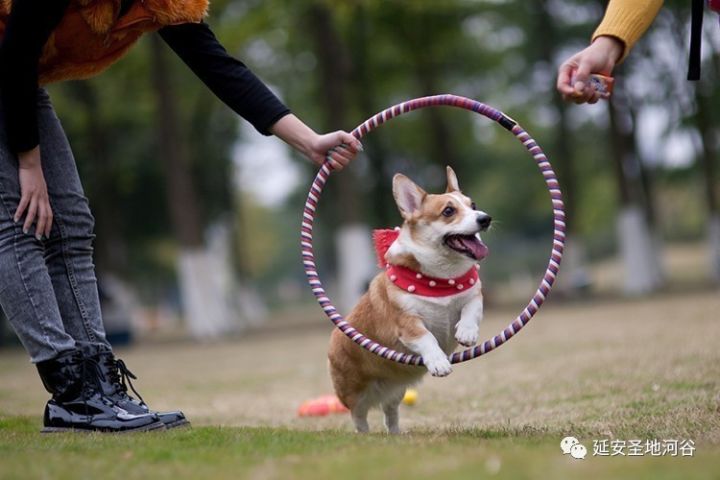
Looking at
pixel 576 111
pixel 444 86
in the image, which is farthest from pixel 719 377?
pixel 576 111

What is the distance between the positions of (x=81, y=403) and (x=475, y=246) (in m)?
2.31

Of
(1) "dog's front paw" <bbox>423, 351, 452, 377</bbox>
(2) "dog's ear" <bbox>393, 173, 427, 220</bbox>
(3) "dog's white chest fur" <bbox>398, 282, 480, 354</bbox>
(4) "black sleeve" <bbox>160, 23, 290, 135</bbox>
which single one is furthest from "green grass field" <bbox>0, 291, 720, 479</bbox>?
(4) "black sleeve" <bbox>160, 23, 290, 135</bbox>

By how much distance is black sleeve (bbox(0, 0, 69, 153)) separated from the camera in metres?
3.82

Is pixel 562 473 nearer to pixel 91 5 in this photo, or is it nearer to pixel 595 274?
pixel 91 5

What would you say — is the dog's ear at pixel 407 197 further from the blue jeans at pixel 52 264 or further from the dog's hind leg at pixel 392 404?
the blue jeans at pixel 52 264

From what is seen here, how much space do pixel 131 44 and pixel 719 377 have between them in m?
4.41

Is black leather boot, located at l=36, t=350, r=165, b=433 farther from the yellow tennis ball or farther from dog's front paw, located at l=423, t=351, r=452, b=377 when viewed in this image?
the yellow tennis ball

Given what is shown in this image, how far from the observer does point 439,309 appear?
16.6ft

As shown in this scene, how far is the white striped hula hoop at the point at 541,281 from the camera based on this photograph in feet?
15.2

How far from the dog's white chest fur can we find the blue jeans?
1.68 m

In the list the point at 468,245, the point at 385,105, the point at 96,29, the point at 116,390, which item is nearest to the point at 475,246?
the point at 468,245

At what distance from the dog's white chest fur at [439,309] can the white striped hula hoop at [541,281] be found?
255 millimetres

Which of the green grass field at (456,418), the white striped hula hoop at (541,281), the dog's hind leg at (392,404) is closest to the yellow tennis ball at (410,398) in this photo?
the green grass field at (456,418)

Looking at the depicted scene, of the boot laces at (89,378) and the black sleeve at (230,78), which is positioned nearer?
the boot laces at (89,378)
